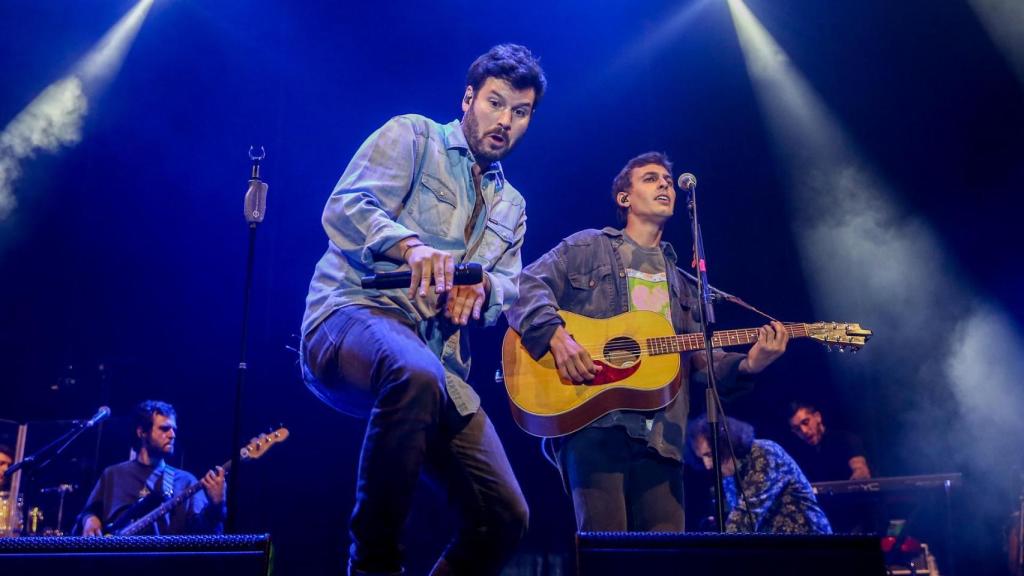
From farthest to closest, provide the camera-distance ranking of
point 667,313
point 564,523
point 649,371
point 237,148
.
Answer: point 237,148 < point 564,523 < point 667,313 < point 649,371

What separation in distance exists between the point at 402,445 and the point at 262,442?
5.33 m

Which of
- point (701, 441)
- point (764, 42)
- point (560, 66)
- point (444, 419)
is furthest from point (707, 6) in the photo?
point (444, 419)

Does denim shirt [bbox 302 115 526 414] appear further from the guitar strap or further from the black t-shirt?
the black t-shirt

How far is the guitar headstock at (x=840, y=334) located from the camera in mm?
4973

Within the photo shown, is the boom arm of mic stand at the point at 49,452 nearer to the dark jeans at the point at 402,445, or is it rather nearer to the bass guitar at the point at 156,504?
the bass guitar at the point at 156,504

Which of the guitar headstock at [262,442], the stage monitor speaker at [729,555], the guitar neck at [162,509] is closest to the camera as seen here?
the stage monitor speaker at [729,555]

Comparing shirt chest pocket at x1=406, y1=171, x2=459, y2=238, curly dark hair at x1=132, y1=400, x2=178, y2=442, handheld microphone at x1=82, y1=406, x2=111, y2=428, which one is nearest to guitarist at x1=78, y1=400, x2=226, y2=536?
curly dark hair at x1=132, y1=400, x2=178, y2=442

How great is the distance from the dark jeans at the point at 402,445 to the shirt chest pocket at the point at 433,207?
1.64 feet

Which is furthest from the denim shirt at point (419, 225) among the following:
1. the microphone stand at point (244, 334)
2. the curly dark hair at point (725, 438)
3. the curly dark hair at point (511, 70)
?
the curly dark hair at point (725, 438)

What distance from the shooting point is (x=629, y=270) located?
193 inches

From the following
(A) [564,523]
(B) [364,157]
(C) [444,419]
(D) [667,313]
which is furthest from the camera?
(A) [564,523]

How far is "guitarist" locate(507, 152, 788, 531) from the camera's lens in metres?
4.21

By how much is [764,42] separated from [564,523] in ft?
16.8

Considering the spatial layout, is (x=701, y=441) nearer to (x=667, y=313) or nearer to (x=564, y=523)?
(x=564, y=523)
